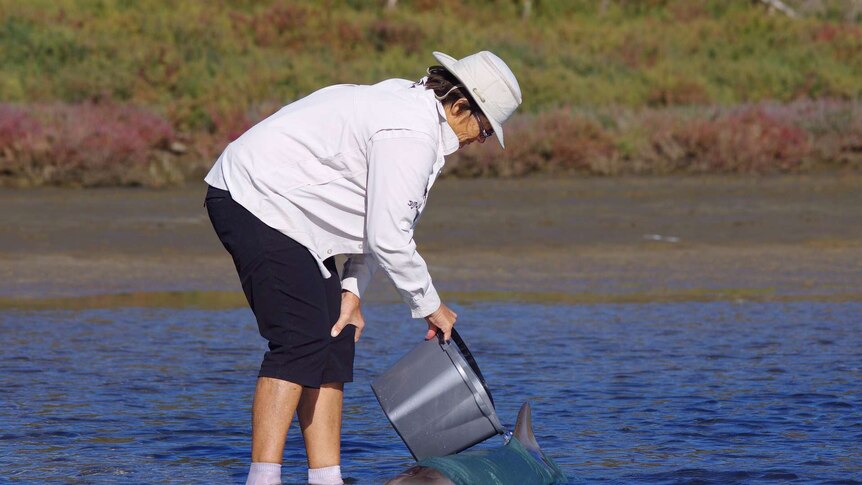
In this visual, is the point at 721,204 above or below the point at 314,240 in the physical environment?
below

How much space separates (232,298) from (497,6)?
21.7 meters

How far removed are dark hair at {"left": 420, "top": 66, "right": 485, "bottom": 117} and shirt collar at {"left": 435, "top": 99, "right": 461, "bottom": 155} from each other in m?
0.03

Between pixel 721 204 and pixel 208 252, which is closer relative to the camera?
pixel 208 252

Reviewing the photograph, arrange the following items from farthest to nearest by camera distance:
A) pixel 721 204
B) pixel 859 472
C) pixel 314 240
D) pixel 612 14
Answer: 1. pixel 612 14
2. pixel 721 204
3. pixel 859 472
4. pixel 314 240

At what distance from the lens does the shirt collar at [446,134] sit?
4266 millimetres

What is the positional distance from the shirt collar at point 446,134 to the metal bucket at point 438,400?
661 mm

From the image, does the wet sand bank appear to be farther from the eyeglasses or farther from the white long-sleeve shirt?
the eyeglasses

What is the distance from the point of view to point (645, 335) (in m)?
8.17

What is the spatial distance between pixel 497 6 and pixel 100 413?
988 inches

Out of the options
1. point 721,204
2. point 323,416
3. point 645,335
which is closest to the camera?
point 323,416

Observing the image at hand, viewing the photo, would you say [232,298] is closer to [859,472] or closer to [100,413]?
[100,413]

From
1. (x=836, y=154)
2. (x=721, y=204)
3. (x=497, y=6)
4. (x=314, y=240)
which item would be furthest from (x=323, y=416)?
(x=497, y=6)

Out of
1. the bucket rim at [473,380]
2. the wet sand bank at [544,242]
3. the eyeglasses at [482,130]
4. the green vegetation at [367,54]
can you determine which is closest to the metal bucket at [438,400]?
the bucket rim at [473,380]

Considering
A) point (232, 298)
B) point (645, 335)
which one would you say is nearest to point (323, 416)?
point (645, 335)
